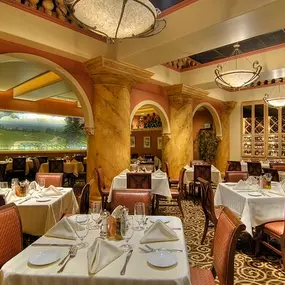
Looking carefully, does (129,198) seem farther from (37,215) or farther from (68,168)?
(68,168)

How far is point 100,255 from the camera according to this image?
147 cm

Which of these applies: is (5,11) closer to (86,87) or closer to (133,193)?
(86,87)

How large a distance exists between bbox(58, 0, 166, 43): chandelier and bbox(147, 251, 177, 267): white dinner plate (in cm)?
196

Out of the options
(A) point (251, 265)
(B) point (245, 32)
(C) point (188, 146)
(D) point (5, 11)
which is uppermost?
(D) point (5, 11)

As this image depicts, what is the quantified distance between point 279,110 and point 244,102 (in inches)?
54.1

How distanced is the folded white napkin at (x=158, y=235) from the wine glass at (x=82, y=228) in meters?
0.41

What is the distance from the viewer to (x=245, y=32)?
3.97m

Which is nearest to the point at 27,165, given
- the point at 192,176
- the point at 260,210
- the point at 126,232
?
the point at 192,176

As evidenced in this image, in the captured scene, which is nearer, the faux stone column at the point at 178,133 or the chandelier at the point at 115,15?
the chandelier at the point at 115,15

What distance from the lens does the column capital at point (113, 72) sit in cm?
520

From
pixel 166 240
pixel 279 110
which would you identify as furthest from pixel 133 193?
pixel 279 110

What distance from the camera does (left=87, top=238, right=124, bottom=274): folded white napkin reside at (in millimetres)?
1389

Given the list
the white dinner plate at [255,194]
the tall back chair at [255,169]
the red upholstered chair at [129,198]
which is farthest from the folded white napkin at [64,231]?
the tall back chair at [255,169]

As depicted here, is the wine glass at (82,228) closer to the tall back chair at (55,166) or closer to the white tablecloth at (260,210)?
the white tablecloth at (260,210)
